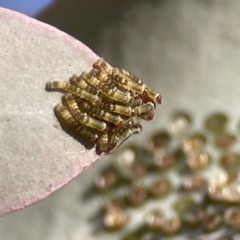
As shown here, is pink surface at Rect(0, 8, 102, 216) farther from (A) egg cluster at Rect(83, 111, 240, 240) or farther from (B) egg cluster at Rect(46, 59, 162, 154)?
(A) egg cluster at Rect(83, 111, 240, 240)

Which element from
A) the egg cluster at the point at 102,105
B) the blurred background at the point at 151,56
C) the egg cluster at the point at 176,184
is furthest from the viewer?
the egg cluster at the point at 176,184

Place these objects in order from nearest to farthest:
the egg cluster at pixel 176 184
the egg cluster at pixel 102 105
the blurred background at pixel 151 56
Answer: the egg cluster at pixel 102 105 < the blurred background at pixel 151 56 < the egg cluster at pixel 176 184

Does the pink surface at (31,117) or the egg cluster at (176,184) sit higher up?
the pink surface at (31,117)

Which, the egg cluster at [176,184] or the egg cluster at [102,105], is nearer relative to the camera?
the egg cluster at [102,105]

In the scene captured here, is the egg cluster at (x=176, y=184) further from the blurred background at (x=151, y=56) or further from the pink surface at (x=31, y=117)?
the pink surface at (x=31, y=117)

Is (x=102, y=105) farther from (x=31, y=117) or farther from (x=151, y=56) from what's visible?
(x=151, y=56)

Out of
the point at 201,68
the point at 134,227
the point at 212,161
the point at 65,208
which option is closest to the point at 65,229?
the point at 65,208

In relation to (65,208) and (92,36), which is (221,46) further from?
(65,208)

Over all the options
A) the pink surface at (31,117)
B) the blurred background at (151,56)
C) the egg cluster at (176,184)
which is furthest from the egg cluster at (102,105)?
the egg cluster at (176,184)
